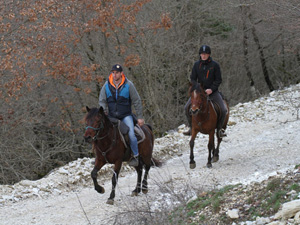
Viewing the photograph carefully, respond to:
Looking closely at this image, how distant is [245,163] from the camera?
1212cm

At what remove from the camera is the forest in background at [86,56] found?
1633cm

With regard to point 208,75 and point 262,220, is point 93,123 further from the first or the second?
point 208,75

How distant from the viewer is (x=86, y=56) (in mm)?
22344

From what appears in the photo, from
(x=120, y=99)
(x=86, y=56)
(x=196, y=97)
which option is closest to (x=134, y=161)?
(x=120, y=99)

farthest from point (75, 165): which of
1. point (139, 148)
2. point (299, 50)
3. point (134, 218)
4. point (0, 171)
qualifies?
point (299, 50)

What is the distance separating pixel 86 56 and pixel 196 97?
1218 centimetres

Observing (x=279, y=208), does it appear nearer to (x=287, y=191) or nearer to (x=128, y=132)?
(x=287, y=191)

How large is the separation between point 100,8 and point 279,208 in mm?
14955

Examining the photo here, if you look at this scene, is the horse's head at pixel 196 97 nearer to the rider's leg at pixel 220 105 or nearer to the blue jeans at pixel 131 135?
the rider's leg at pixel 220 105

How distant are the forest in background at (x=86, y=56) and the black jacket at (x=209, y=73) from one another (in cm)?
617

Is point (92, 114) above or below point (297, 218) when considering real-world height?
above

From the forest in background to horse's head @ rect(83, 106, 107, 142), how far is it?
6.57 metres

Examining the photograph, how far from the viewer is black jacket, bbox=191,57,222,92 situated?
39.0 ft

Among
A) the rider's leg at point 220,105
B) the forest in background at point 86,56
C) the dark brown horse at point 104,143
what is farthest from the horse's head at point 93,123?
the forest in background at point 86,56
